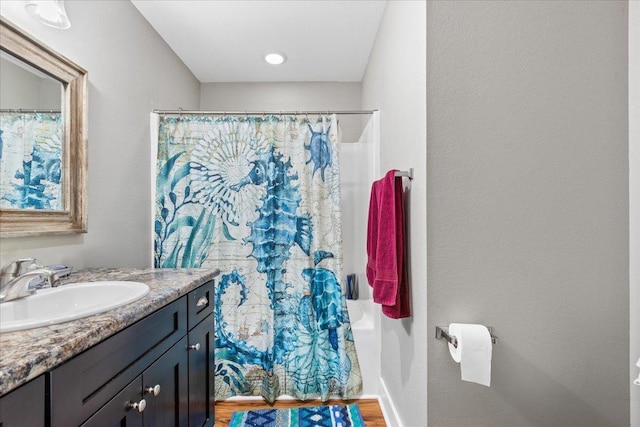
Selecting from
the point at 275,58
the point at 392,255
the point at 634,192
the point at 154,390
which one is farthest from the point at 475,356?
the point at 275,58

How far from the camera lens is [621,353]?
1.30m

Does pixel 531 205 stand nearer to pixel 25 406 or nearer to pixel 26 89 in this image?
pixel 25 406

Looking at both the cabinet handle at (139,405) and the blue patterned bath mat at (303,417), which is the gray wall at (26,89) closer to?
the cabinet handle at (139,405)

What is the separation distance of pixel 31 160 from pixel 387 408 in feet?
6.79

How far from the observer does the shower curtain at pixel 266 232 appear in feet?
6.50

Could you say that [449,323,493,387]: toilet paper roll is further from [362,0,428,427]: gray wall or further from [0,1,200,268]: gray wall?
[0,1,200,268]: gray wall

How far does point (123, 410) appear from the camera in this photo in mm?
898

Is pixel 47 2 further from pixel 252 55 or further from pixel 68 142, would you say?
pixel 252 55

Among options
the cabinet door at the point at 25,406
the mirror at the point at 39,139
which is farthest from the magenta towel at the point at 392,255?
the mirror at the point at 39,139

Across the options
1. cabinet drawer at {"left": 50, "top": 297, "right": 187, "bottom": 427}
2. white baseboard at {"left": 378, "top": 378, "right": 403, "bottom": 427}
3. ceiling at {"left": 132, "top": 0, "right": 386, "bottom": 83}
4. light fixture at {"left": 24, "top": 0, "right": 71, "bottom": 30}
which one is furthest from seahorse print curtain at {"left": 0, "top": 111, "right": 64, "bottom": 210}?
white baseboard at {"left": 378, "top": 378, "right": 403, "bottom": 427}

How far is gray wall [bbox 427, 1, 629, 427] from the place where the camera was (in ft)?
4.09

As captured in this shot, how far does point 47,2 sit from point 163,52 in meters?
1.17

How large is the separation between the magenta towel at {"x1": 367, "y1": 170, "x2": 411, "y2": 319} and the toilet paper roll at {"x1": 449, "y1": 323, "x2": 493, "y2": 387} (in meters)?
0.32

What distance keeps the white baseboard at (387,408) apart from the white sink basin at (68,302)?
138 centimetres
